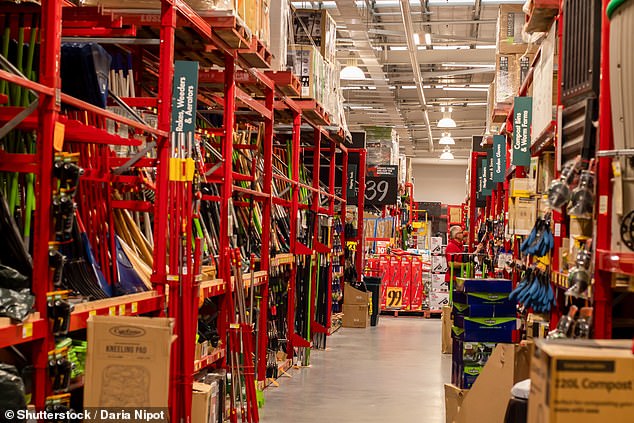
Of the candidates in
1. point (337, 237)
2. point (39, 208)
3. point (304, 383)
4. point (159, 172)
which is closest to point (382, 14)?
point (337, 237)

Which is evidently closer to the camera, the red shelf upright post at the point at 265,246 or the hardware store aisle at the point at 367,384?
the hardware store aisle at the point at 367,384

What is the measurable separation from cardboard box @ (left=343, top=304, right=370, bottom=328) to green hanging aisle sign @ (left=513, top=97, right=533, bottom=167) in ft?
27.8

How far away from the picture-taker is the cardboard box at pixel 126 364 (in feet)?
13.0

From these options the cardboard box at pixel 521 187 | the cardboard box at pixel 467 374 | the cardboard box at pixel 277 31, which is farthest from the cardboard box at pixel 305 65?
the cardboard box at pixel 521 187

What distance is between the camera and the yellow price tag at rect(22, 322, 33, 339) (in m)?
3.84

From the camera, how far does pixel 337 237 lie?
48.9ft

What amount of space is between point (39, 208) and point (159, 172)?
1602 mm

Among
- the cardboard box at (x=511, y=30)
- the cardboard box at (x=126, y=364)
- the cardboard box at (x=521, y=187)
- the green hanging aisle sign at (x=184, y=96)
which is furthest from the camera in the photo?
the cardboard box at (x=511, y=30)

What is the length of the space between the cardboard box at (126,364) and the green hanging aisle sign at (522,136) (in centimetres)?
391

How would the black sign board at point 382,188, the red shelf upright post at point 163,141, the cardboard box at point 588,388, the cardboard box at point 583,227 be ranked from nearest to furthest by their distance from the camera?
the cardboard box at point 588,388, the cardboard box at point 583,227, the red shelf upright post at point 163,141, the black sign board at point 382,188

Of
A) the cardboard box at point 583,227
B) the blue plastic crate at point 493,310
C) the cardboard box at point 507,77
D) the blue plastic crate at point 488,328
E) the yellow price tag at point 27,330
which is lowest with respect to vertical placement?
the blue plastic crate at point 488,328

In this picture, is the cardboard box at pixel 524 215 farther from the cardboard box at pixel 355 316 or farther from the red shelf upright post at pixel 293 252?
the cardboard box at pixel 355 316

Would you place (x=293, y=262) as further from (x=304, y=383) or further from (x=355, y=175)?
(x=355, y=175)

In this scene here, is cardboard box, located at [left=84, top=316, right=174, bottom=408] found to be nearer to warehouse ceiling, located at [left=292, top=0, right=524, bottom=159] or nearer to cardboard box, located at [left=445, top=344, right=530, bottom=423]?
cardboard box, located at [left=445, top=344, right=530, bottom=423]
